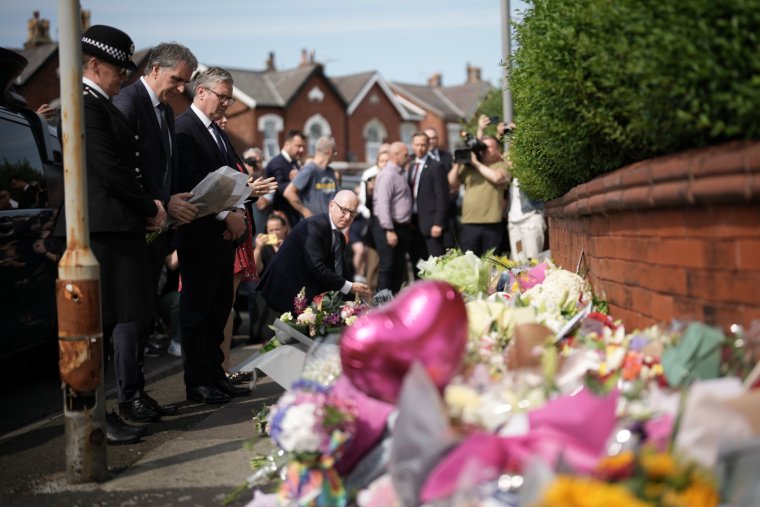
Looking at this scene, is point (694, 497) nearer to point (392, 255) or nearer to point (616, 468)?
point (616, 468)

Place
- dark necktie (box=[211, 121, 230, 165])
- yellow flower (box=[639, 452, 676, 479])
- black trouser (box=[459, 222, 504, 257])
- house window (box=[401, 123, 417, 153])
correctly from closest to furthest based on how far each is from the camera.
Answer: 1. yellow flower (box=[639, 452, 676, 479])
2. dark necktie (box=[211, 121, 230, 165])
3. black trouser (box=[459, 222, 504, 257])
4. house window (box=[401, 123, 417, 153])

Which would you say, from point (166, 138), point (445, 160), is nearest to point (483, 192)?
point (445, 160)

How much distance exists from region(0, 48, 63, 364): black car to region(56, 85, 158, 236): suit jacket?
4.90 feet

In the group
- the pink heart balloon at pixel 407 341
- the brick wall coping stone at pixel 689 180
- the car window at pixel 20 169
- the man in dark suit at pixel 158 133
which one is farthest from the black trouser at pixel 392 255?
the pink heart balloon at pixel 407 341

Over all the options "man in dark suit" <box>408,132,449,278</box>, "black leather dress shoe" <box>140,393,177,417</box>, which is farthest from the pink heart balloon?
"man in dark suit" <box>408,132,449,278</box>

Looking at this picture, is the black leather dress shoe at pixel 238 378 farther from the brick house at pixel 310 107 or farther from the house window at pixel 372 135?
the house window at pixel 372 135

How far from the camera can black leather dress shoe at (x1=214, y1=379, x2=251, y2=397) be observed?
6.03 meters

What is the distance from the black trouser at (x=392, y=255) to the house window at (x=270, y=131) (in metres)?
32.5

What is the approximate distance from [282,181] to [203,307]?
14.7 ft

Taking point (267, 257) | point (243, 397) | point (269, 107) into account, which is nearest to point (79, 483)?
point (243, 397)

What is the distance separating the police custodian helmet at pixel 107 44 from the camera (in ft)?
16.0

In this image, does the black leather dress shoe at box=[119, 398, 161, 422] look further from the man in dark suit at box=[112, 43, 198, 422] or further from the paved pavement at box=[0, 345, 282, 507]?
the paved pavement at box=[0, 345, 282, 507]

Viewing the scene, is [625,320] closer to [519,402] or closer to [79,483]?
[519,402]

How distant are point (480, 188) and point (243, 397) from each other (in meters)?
4.14
